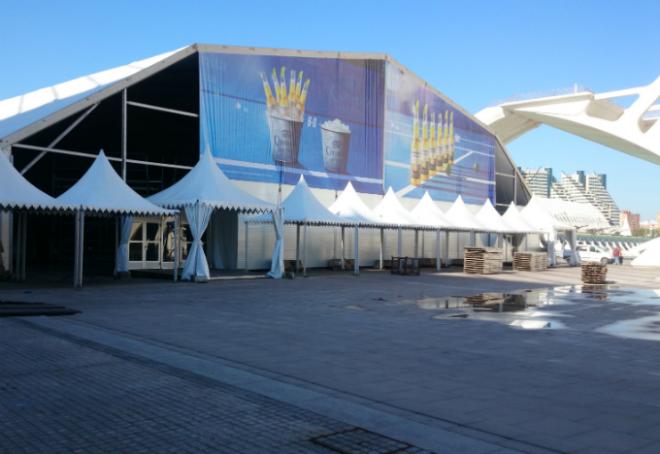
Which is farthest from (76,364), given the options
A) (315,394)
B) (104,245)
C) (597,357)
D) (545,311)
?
(104,245)

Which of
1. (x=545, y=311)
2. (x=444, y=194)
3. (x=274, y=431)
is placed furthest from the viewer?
(x=444, y=194)

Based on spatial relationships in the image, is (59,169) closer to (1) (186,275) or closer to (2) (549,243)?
(1) (186,275)

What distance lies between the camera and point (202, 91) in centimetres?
2412

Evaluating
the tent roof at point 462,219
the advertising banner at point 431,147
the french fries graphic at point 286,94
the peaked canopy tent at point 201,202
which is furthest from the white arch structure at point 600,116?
the peaked canopy tent at point 201,202

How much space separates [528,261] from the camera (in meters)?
33.5

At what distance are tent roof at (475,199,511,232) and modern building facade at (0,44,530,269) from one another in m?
3.04

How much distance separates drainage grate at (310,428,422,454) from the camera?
14.3ft

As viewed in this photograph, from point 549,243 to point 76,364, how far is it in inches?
1349

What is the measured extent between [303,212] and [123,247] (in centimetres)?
658

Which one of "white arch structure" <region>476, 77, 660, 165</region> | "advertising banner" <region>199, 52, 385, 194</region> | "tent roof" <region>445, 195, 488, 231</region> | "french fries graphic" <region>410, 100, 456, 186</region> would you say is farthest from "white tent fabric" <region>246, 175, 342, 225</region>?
"white arch structure" <region>476, 77, 660, 165</region>

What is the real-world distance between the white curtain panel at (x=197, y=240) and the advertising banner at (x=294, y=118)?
5.06m

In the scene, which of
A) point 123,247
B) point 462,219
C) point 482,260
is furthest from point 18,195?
point 462,219

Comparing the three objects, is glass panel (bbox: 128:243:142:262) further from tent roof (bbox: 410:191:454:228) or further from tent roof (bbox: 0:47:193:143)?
tent roof (bbox: 410:191:454:228)

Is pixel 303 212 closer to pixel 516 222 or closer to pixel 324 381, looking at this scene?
pixel 324 381
